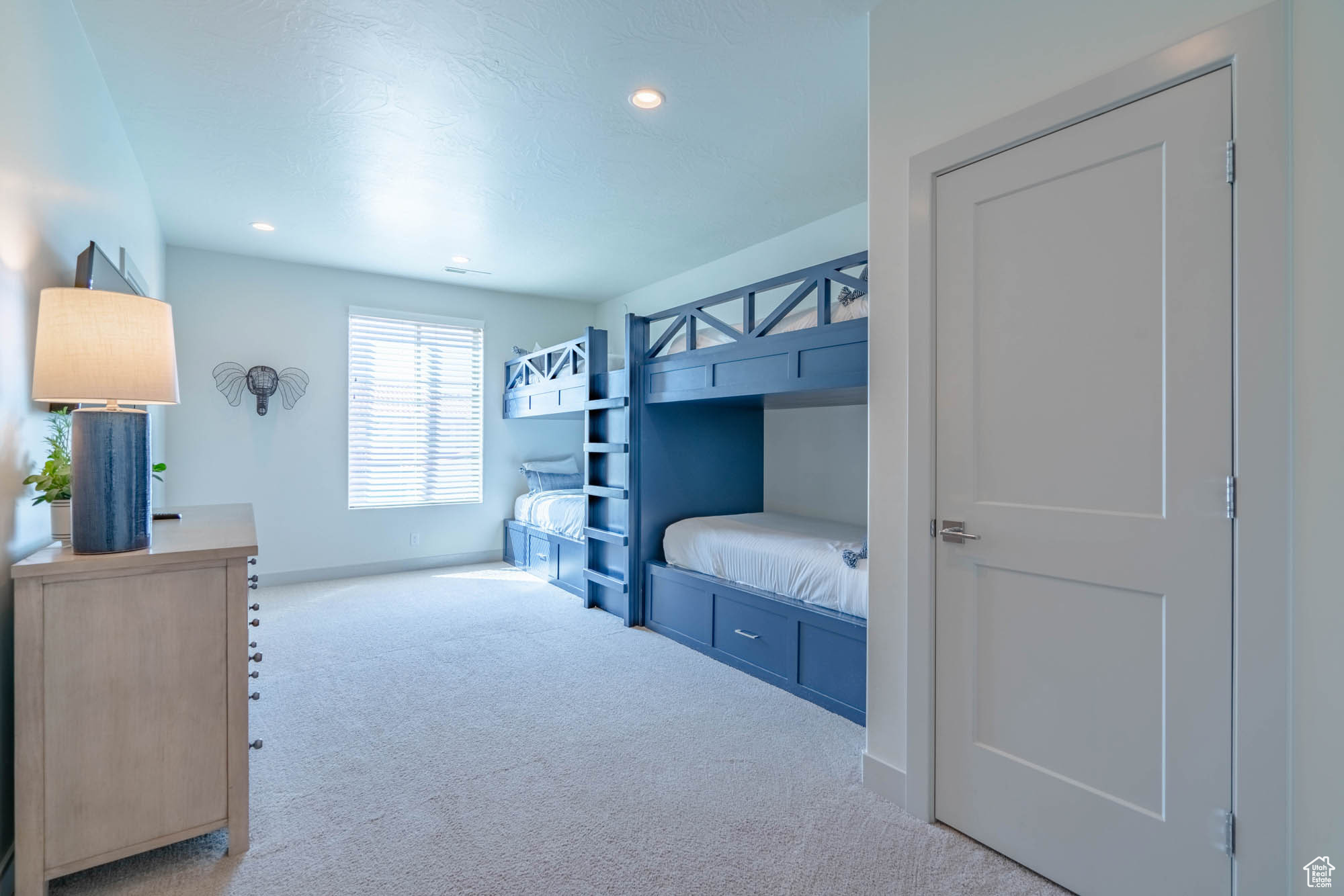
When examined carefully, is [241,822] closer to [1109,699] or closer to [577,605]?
[1109,699]

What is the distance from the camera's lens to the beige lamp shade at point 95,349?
1.62 metres

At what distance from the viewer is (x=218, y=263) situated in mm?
4953

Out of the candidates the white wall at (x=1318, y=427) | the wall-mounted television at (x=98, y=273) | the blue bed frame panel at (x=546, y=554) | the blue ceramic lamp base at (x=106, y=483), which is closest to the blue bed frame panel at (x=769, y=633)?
the blue bed frame panel at (x=546, y=554)

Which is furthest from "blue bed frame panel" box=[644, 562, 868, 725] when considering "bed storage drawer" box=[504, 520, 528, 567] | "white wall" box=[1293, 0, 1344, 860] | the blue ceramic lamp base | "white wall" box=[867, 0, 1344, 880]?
the blue ceramic lamp base

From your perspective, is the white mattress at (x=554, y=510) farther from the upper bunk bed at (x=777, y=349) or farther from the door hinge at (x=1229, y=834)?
the door hinge at (x=1229, y=834)

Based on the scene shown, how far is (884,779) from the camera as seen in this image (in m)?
2.16

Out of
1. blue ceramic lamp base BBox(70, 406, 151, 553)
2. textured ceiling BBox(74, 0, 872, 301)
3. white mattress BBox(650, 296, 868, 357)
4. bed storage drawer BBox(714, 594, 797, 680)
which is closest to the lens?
blue ceramic lamp base BBox(70, 406, 151, 553)

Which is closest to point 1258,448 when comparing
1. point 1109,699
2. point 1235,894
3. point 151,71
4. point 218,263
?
point 1109,699

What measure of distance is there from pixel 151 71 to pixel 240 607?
227 centimetres

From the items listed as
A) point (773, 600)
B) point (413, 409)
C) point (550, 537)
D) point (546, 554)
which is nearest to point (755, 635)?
point (773, 600)

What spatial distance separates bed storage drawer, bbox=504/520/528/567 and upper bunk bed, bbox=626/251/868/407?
2.37 m

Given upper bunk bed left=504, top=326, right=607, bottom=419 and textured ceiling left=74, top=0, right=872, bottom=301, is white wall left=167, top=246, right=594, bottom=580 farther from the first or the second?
textured ceiling left=74, top=0, right=872, bottom=301

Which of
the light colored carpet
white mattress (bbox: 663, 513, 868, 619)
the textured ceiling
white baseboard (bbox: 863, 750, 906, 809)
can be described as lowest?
the light colored carpet

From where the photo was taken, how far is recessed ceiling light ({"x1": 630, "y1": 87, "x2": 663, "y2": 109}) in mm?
2680
